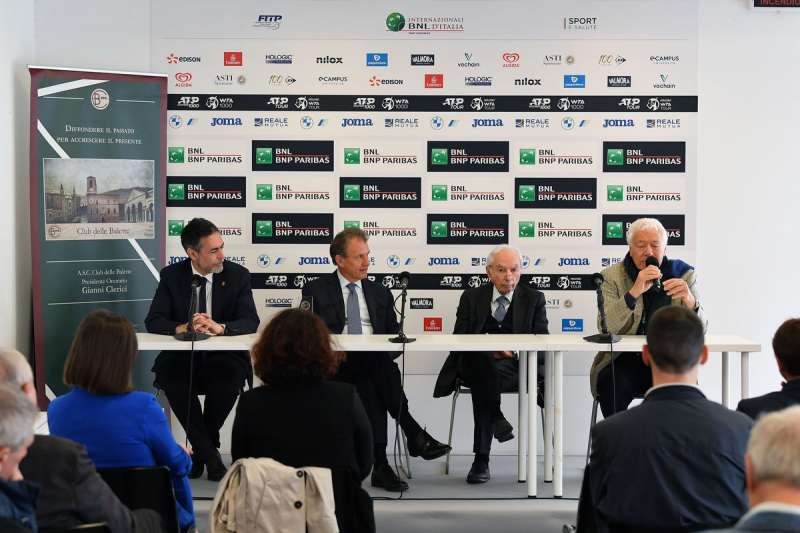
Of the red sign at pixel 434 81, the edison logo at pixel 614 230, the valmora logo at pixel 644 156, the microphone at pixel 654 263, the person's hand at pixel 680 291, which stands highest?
the red sign at pixel 434 81

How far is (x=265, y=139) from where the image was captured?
5.75m

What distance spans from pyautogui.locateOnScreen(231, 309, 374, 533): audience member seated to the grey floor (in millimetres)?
1440

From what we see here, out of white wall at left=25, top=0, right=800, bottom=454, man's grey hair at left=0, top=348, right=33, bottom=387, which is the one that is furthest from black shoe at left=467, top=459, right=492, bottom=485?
man's grey hair at left=0, top=348, right=33, bottom=387

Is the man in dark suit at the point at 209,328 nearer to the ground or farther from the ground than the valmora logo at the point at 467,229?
nearer to the ground

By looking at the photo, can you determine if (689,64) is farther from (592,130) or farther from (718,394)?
(718,394)

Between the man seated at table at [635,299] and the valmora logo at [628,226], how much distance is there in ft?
2.87

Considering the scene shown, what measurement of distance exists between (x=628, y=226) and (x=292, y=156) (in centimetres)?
211

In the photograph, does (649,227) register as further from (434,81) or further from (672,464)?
(672,464)

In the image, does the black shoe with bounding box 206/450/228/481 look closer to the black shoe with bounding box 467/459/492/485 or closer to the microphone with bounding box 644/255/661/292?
the black shoe with bounding box 467/459/492/485

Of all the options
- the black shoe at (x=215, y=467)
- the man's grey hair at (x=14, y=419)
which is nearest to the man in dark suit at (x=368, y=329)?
the black shoe at (x=215, y=467)

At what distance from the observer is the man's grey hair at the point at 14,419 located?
1.88m

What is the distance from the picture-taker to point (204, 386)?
4.89 meters

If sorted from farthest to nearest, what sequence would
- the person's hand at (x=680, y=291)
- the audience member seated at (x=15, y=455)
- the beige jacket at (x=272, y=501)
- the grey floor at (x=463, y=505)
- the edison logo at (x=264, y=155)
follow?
the edison logo at (x=264, y=155)
the person's hand at (x=680, y=291)
the grey floor at (x=463, y=505)
the beige jacket at (x=272, y=501)
the audience member seated at (x=15, y=455)

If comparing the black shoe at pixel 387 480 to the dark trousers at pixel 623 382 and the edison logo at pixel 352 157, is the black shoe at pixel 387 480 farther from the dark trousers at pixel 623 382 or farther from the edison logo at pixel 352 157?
the edison logo at pixel 352 157
